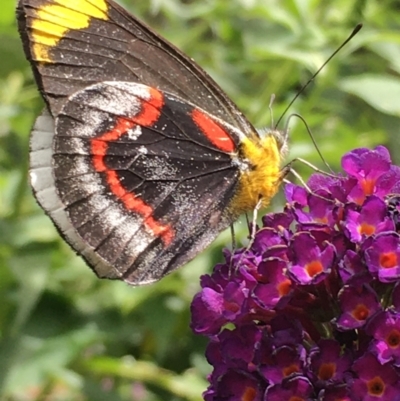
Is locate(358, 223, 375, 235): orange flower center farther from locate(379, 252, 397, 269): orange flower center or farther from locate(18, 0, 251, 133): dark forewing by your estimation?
locate(18, 0, 251, 133): dark forewing

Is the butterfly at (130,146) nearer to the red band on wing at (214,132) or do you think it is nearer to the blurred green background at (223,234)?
the red band on wing at (214,132)

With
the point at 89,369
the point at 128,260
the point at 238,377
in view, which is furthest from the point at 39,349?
the point at 238,377

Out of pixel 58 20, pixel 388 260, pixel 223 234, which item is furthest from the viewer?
pixel 223 234

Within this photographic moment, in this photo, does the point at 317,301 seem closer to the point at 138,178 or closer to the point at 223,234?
the point at 138,178

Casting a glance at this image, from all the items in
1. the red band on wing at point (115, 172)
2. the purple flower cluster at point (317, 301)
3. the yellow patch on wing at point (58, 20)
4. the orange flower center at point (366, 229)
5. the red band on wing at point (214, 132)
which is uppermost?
the yellow patch on wing at point (58, 20)

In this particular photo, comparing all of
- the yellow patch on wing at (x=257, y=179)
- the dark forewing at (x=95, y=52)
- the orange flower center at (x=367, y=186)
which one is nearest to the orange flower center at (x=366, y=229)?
the orange flower center at (x=367, y=186)

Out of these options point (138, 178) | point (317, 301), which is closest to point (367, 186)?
point (317, 301)
